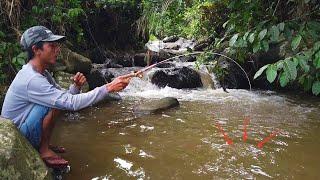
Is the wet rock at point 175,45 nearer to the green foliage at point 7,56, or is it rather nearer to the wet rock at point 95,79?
the wet rock at point 95,79

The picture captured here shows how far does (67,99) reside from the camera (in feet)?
10.5

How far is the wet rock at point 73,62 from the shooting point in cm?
860

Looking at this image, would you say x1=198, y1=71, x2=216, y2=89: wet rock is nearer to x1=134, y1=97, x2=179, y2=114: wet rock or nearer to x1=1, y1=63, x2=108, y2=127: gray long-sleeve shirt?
x1=134, y1=97, x2=179, y2=114: wet rock

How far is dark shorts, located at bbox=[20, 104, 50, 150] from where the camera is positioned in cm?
342

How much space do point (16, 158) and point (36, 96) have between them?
0.55 m

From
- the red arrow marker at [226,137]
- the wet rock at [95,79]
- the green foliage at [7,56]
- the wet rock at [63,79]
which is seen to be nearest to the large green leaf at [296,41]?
the red arrow marker at [226,137]

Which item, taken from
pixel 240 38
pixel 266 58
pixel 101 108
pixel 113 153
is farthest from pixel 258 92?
pixel 240 38

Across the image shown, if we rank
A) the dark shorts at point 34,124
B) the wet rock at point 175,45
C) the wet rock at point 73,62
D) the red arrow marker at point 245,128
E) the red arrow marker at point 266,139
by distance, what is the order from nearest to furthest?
the dark shorts at point 34,124 → the red arrow marker at point 266,139 → the red arrow marker at point 245,128 → the wet rock at point 73,62 → the wet rock at point 175,45

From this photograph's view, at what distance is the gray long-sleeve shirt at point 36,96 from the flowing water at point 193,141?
90 centimetres

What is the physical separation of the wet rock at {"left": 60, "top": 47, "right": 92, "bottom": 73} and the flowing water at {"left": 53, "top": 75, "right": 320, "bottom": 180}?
1371mm

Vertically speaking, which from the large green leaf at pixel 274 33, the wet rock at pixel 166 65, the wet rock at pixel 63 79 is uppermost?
the large green leaf at pixel 274 33

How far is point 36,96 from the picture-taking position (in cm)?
329

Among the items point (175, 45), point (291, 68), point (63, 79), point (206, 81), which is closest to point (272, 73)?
point (291, 68)

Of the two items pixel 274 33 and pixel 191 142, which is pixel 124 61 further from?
pixel 274 33
